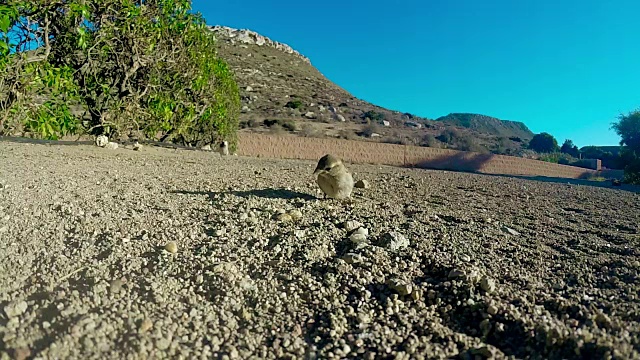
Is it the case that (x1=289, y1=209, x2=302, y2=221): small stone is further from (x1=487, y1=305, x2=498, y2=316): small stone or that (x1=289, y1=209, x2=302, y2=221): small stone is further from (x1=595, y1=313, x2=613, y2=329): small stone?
(x1=595, y1=313, x2=613, y2=329): small stone

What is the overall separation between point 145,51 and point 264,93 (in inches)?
997

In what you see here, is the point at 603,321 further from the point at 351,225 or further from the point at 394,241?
the point at 351,225

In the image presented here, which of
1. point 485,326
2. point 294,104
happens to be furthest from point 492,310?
point 294,104

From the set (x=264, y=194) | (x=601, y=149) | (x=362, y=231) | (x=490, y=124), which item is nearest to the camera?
(x=362, y=231)

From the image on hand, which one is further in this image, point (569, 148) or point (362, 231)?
point (569, 148)

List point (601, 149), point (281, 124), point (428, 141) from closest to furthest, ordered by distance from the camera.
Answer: point (281, 124) < point (428, 141) < point (601, 149)

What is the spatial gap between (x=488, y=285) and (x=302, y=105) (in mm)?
30056

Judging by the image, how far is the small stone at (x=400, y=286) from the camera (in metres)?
2.43

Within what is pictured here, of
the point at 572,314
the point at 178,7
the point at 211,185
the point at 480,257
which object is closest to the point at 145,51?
the point at 178,7

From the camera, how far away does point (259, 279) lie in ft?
8.42

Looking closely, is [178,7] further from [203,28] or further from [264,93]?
[264,93]

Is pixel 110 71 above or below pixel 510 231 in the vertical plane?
above

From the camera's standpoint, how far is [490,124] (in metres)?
69.8

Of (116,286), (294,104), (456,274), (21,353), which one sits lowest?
(21,353)
